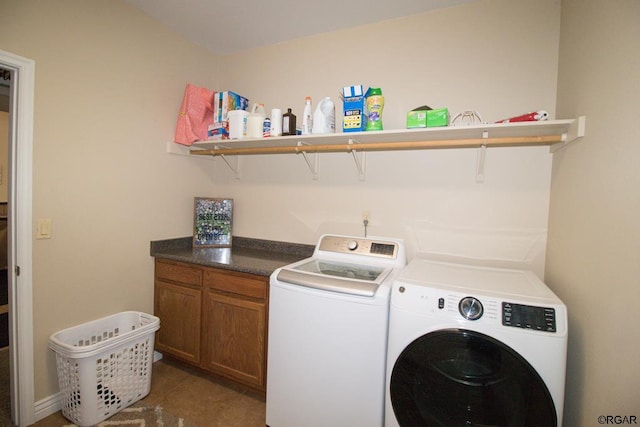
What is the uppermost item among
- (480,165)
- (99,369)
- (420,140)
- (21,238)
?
(420,140)

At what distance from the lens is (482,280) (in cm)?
132

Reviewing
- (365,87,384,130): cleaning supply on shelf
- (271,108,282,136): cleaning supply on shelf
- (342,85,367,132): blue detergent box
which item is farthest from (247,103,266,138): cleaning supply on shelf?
(365,87,384,130): cleaning supply on shelf

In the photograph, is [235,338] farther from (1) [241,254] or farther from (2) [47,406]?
(2) [47,406]

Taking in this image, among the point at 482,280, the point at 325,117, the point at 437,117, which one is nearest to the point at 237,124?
the point at 325,117

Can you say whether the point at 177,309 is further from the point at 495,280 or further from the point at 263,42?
the point at 263,42

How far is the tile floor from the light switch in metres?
1.03

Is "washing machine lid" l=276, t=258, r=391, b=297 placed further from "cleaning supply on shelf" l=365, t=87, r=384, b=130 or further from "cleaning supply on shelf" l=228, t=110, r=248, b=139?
"cleaning supply on shelf" l=228, t=110, r=248, b=139

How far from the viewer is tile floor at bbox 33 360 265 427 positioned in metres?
1.62

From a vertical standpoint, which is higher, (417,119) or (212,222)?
(417,119)

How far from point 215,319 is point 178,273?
457mm

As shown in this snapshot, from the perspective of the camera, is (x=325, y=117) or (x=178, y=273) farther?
(x=178, y=273)

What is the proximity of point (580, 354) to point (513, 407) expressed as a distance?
0.39 metres

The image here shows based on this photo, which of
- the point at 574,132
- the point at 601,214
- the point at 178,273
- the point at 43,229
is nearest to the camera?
the point at 601,214

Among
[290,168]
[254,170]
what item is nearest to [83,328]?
[254,170]
